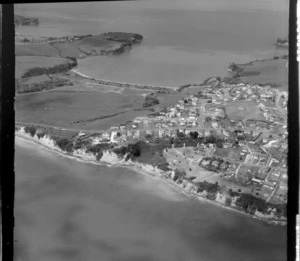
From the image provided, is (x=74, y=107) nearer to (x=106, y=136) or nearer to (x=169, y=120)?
(x=106, y=136)

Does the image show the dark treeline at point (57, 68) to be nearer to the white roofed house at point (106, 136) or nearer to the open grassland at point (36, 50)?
the open grassland at point (36, 50)

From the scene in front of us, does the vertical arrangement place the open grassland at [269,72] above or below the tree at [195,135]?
above

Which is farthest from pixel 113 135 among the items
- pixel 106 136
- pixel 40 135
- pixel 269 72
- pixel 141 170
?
pixel 269 72

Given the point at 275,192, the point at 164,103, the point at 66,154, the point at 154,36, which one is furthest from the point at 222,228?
the point at 154,36

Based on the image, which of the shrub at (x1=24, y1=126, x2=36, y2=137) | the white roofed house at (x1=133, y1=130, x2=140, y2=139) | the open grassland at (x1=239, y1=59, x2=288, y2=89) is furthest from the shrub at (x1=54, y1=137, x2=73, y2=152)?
the open grassland at (x1=239, y1=59, x2=288, y2=89)

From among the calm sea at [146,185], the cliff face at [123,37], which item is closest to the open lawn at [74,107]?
the calm sea at [146,185]

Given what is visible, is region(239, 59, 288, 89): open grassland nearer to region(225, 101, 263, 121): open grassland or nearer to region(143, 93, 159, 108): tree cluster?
region(225, 101, 263, 121): open grassland

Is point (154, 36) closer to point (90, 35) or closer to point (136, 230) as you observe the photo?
point (90, 35)

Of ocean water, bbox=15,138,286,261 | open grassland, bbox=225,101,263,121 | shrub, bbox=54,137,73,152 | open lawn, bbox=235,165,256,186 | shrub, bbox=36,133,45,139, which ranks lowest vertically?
ocean water, bbox=15,138,286,261
